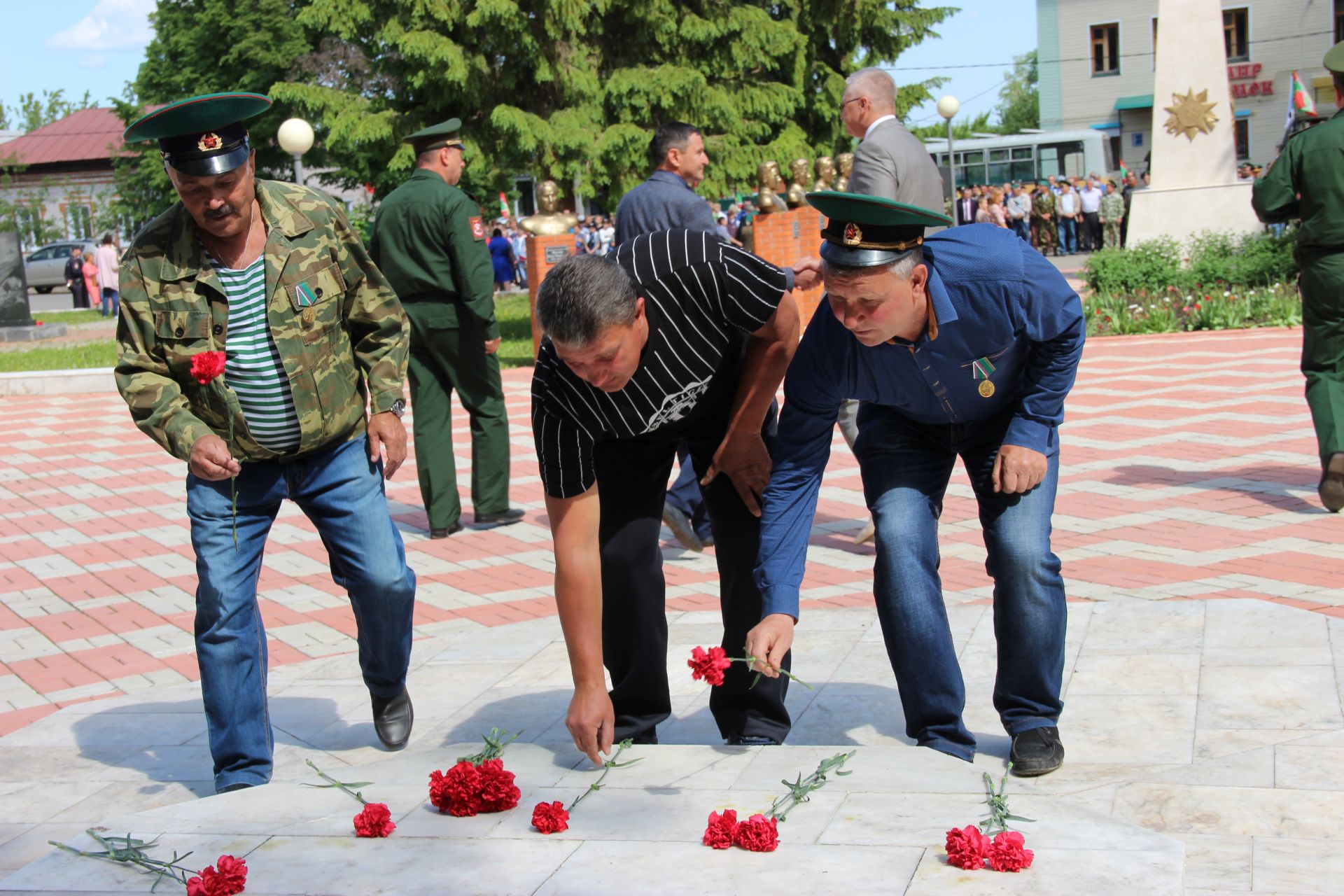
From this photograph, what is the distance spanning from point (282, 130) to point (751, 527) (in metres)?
16.4

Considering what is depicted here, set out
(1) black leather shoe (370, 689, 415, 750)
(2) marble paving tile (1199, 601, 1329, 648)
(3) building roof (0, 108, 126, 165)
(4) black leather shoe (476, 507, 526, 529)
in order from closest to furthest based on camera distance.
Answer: (1) black leather shoe (370, 689, 415, 750), (2) marble paving tile (1199, 601, 1329, 648), (4) black leather shoe (476, 507, 526, 529), (3) building roof (0, 108, 126, 165)

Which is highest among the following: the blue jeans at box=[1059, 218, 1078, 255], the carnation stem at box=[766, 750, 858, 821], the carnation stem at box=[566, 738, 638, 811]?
the blue jeans at box=[1059, 218, 1078, 255]

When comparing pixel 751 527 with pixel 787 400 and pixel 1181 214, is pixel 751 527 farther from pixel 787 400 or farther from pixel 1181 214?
pixel 1181 214

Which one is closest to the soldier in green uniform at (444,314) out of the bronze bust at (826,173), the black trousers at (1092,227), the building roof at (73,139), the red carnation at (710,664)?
the red carnation at (710,664)

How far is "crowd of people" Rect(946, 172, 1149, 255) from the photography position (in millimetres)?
29188

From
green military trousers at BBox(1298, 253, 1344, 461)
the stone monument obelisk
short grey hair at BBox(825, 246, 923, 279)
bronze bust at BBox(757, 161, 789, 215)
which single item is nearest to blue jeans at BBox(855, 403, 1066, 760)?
short grey hair at BBox(825, 246, 923, 279)

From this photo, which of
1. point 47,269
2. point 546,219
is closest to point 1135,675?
point 546,219

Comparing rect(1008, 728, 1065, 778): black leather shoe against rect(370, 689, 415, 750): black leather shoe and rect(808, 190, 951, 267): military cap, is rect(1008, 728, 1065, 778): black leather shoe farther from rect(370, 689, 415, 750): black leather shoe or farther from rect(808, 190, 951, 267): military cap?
rect(370, 689, 415, 750): black leather shoe

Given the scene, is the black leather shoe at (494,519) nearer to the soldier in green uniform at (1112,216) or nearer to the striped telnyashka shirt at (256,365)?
the striped telnyashka shirt at (256,365)

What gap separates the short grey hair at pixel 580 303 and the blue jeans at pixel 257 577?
1184mm

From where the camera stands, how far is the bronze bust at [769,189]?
1483 centimetres

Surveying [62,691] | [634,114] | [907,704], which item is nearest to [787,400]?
[907,704]

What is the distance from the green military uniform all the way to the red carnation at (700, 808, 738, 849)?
2808cm

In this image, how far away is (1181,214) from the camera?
17.4 m
